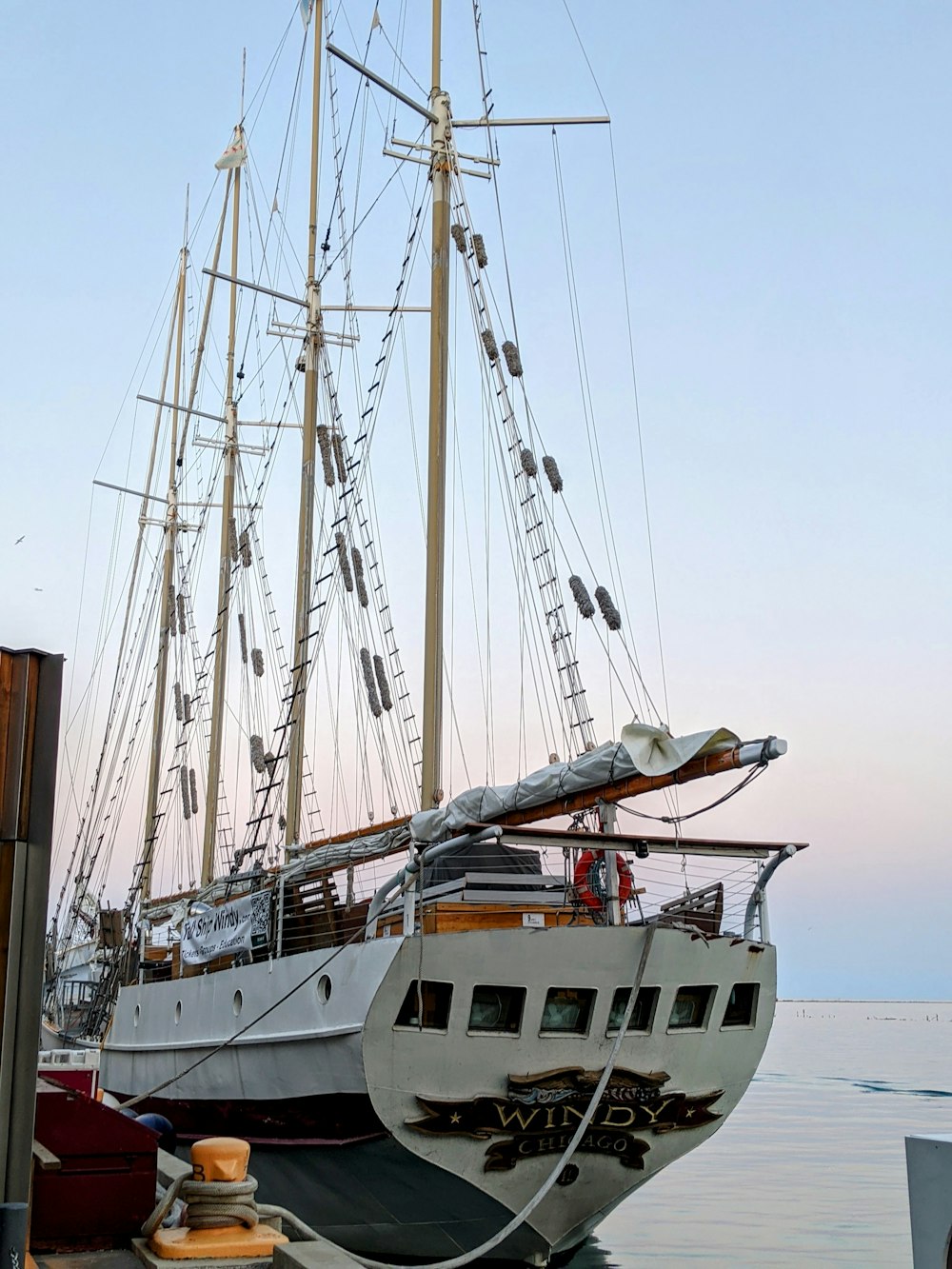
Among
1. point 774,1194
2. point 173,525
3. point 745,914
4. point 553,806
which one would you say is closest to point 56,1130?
point 553,806

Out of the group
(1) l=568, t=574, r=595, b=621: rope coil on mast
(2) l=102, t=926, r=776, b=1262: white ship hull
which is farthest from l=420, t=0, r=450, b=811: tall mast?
(2) l=102, t=926, r=776, b=1262: white ship hull

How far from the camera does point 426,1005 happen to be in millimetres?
13391

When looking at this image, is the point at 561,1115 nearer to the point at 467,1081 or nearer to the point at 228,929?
the point at 467,1081

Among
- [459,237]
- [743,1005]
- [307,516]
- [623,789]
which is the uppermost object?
[459,237]

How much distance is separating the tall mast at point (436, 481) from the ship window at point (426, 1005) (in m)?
5.02

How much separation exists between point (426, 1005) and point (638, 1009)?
2517mm

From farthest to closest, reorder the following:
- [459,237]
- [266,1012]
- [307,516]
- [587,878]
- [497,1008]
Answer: [307,516] → [459,237] → [266,1012] → [587,878] → [497,1008]

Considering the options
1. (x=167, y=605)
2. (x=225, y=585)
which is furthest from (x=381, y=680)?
(x=167, y=605)

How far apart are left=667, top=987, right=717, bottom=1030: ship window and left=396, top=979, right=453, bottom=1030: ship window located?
9.46ft

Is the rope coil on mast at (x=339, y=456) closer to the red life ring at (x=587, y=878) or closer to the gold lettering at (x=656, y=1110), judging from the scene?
the red life ring at (x=587, y=878)

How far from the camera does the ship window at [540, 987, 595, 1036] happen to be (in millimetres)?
13766

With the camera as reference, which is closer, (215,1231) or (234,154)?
(215,1231)

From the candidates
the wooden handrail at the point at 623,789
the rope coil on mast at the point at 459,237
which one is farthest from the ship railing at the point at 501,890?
the rope coil on mast at the point at 459,237

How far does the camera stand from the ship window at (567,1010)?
13.8 m
